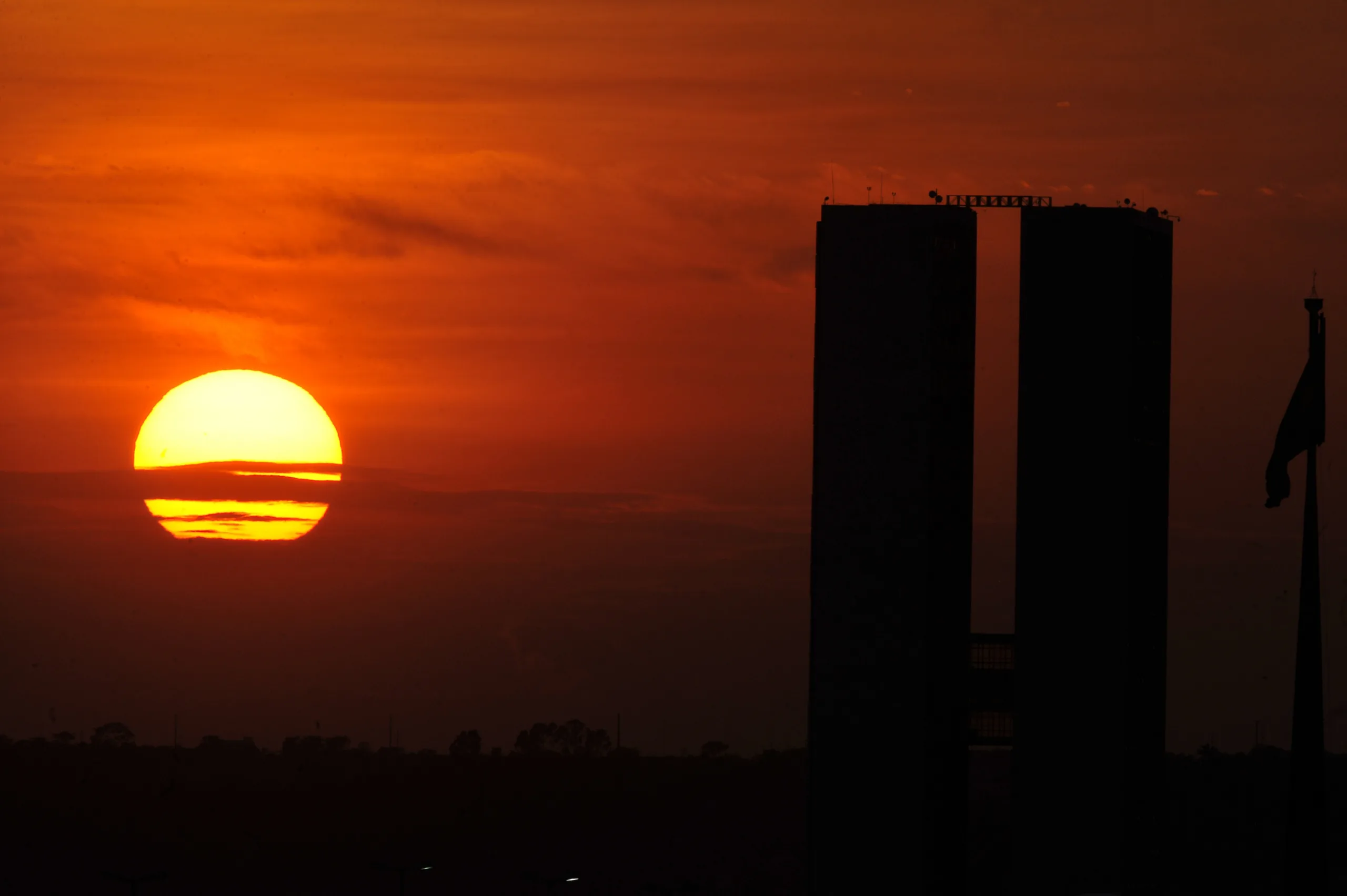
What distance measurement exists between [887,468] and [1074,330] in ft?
52.4

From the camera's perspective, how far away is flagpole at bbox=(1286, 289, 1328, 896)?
42281mm

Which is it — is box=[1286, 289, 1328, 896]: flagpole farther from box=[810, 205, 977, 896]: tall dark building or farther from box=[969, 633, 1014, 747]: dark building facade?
box=[969, 633, 1014, 747]: dark building facade

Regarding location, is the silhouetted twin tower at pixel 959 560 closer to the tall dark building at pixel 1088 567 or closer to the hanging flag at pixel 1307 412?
the tall dark building at pixel 1088 567

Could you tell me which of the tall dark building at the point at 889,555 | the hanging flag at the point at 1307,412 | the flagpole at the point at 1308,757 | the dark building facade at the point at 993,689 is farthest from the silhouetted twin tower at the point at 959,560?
the flagpole at the point at 1308,757

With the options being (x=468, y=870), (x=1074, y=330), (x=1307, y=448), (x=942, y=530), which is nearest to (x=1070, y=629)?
(x=942, y=530)

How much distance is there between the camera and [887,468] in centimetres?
10006

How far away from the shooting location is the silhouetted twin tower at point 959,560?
98875 mm

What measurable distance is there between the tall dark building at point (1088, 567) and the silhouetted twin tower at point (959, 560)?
0.40 feet

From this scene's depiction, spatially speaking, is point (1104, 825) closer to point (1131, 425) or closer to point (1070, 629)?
point (1070, 629)

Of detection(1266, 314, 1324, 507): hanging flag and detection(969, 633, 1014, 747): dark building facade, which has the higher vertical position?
detection(1266, 314, 1324, 507): hanging flag

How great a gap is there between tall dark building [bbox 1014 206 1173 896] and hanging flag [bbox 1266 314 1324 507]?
5628 centimetres

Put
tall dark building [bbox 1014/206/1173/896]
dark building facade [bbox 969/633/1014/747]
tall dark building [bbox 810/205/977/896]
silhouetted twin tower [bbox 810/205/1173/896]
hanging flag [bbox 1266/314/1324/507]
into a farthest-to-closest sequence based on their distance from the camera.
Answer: dark building facade [bbox 969/633/1014/747] → tall dark building [bbox 1014/206/1173/896] → silhouetted twin tower [bbox 810/205/1173/896] → tall dark building [bbox 810/205/977/896] → hanging flag [bbox 1266/314/1324/507]

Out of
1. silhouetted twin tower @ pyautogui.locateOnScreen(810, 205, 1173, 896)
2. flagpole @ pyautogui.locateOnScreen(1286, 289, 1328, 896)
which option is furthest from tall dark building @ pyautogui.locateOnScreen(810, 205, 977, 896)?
flagpole @ pyautogui.locateOnScreen(1286, 289, 1328, 896)

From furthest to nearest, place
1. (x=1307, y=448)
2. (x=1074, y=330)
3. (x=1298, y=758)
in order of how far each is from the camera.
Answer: (x=1074, y=330) → (x=1307, y=448) → (x=1298, y=758)
